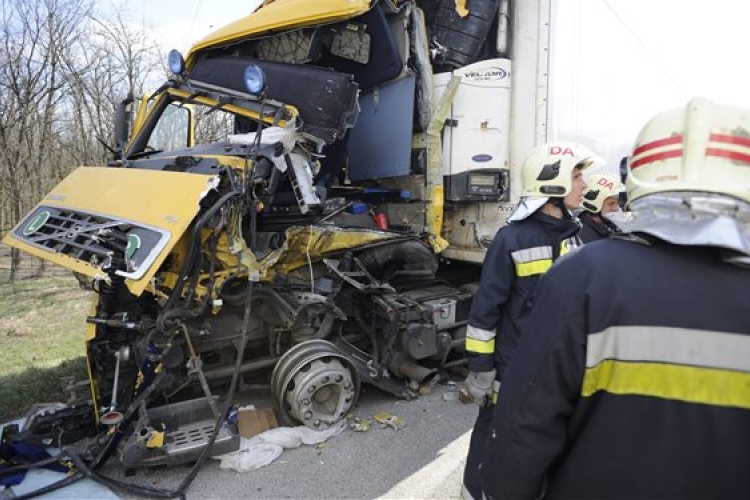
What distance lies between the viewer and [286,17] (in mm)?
3701

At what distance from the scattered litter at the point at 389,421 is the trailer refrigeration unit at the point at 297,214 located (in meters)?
0.25

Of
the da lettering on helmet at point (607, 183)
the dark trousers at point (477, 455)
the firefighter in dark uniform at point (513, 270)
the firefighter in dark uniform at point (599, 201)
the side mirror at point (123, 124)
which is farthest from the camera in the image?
the side mirror at point (123, 124)

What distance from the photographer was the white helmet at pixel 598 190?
3.95 m

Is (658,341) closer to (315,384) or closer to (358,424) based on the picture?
(315,384)

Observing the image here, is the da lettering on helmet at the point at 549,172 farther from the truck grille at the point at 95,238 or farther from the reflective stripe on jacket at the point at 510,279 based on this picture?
the truck grille at the point at 95,238

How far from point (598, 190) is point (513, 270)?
2134 millimetres

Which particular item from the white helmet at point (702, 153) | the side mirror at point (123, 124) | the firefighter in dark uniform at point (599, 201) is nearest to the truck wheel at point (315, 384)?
the firefighter in dark uniform at point (599, 201)

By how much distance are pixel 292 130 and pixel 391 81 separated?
4.34ft

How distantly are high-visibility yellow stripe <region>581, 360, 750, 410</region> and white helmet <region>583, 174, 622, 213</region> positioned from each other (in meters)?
3.13

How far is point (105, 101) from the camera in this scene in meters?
12.2

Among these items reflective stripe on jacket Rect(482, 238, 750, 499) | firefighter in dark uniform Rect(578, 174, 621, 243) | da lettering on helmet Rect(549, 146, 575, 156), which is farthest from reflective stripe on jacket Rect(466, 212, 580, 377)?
firefighter in dark uniform Rect(578, 174, 621, 243)

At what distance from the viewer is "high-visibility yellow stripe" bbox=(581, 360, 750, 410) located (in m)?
0.95

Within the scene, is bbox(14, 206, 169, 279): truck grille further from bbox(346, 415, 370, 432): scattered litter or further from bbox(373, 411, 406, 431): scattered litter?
bbox(373, 411, 406, 431): scattered litter

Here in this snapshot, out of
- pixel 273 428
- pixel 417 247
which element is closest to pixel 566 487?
pixel 273 428
